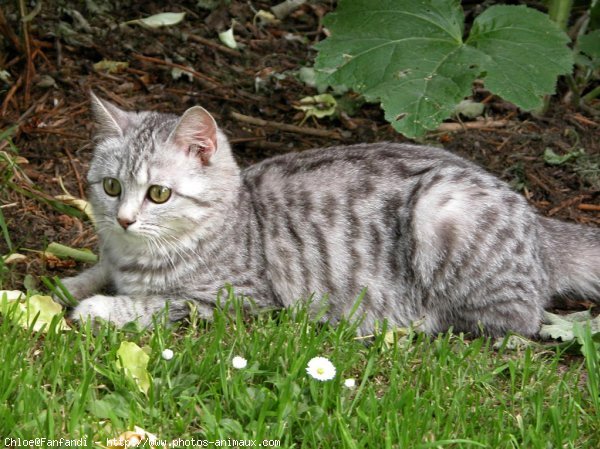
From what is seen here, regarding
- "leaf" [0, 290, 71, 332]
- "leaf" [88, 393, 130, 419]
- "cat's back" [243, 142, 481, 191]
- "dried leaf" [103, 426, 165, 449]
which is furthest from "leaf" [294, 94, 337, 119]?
"dried leaf" [103, 426, 165, 449]

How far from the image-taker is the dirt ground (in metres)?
5.80

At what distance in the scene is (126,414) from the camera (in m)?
3.53

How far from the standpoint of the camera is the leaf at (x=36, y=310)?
411 centimetres

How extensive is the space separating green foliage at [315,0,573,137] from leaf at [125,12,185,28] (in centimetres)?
217

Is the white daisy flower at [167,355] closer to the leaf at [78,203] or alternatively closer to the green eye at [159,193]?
the green eye at [159,193]

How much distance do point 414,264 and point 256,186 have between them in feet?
3.11

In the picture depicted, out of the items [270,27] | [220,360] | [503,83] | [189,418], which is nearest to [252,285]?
[220,360]

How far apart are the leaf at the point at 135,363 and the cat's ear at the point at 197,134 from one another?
1117mm

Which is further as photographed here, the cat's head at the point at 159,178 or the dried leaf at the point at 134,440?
the cat's head at the point at 159,178

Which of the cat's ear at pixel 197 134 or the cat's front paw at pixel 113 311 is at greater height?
the cat's ear at pixel 197 134

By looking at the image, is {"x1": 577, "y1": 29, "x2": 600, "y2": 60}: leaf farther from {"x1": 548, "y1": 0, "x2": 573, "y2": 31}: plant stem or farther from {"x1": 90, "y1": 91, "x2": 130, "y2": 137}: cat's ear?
{"x1": 90, "y1": 91, "x2": 130, "y2": 137}: cat's ear

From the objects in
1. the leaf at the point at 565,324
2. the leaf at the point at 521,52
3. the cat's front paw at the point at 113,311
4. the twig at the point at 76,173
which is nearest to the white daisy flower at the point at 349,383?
the cat's front paw at the point at 113,311

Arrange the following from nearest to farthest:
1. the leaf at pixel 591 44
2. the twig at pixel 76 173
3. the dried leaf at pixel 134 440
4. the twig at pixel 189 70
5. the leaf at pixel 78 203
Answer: the dried leaf at pixel 134 440 < the leaf at pixel 78 203 < the leaf at pixel 591 44 < the twig at pixel 76 173 < the twig at pixel 189 70

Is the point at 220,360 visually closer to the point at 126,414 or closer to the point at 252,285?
the point at 126,414
